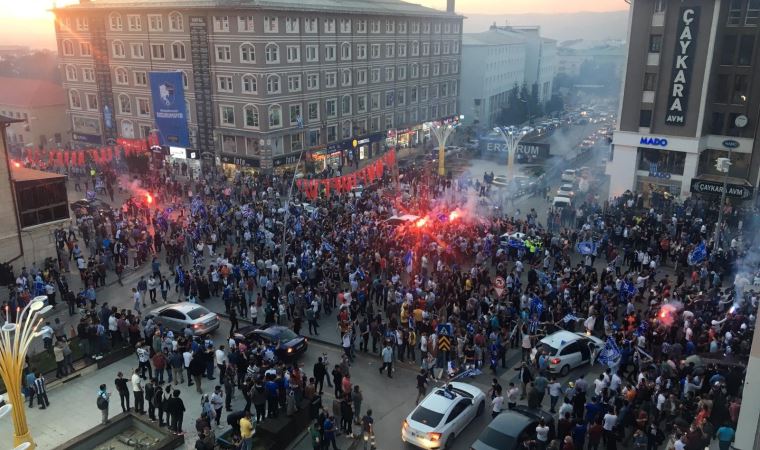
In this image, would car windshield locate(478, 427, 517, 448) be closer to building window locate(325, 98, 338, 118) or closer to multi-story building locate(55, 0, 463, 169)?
multi-story building locate(55, 0, 463, 169)

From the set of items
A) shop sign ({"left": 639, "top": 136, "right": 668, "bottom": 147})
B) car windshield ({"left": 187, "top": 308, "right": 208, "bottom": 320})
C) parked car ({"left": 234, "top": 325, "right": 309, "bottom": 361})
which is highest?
shop sign ({"left": 639, "top": 136, "right": 668, "bottom": 147})

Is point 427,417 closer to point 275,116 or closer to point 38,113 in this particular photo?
point 275,116

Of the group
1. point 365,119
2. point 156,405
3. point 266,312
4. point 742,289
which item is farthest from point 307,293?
point 365,119

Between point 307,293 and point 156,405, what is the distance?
781 centimetres

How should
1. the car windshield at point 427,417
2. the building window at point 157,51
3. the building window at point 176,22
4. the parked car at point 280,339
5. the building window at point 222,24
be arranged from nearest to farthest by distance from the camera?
the car windshield at point 427,417 → the parked car at point 280,339 → the building window at point 222,24 → the building window at point 176,22 → the building window at point 157,51

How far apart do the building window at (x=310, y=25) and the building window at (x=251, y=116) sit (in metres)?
8.34

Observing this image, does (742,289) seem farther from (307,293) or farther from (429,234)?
(307,293)

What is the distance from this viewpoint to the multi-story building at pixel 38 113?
64438 mm

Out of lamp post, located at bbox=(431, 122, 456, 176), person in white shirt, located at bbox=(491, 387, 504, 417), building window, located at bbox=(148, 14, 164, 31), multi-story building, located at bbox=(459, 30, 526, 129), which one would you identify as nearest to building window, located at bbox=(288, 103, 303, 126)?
lamp post, located at bbox=(431, 122, 456, 176)

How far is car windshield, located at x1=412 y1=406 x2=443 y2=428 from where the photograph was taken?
16.0 metres

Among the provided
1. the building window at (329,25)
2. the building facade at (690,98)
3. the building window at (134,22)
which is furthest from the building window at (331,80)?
the building facade at (690,98)

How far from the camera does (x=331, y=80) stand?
179 ft

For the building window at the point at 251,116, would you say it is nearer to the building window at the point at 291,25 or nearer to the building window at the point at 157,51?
the building window at the point at 291,25

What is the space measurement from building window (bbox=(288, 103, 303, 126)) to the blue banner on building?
31.0 ft
